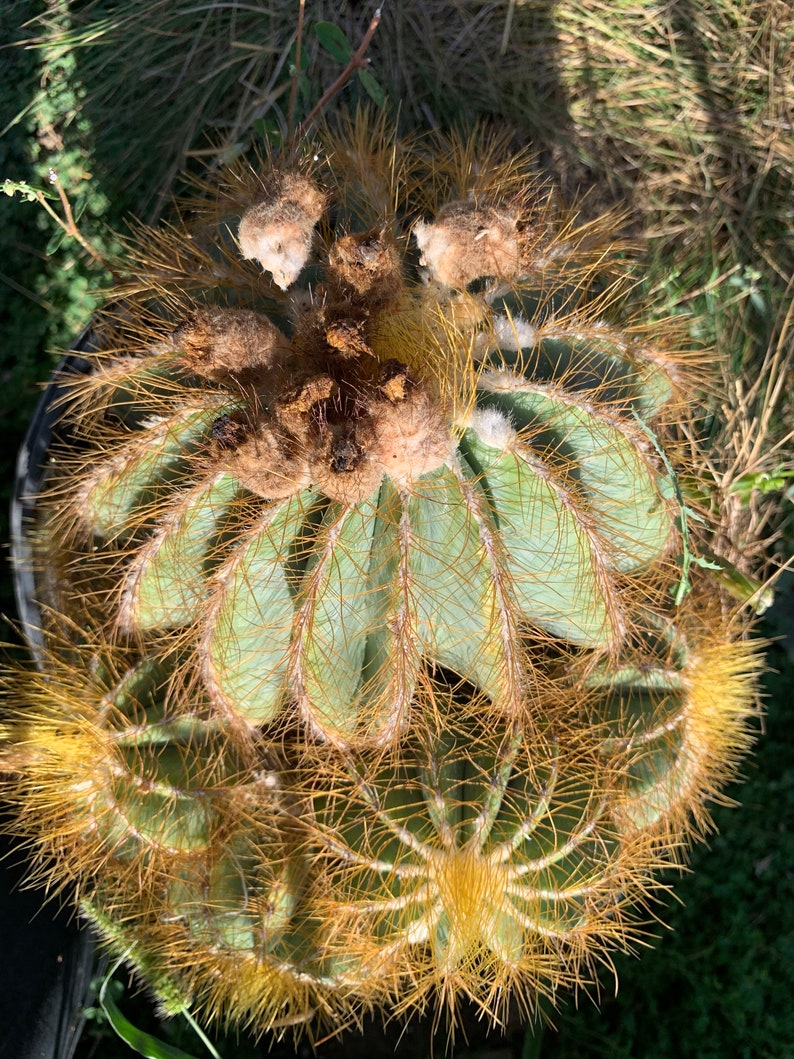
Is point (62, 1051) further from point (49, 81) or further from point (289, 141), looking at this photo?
point (49, 81)

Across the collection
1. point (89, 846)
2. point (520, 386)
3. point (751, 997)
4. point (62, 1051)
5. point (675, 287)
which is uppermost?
point (520, 386)

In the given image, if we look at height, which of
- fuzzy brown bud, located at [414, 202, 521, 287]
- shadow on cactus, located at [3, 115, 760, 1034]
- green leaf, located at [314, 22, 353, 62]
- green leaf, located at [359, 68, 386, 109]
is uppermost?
green leaf, located at [314, 22, 353, 62]

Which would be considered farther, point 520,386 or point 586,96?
point 586,96

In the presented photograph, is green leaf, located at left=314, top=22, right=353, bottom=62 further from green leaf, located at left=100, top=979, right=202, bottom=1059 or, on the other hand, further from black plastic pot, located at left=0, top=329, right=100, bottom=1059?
green leaf, located at left=100, top=979, right=202, bottom=1059

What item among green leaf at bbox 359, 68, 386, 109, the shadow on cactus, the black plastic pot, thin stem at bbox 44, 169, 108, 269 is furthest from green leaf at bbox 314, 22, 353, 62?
the black plastic pot

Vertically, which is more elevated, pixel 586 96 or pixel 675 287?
pixel 586 96

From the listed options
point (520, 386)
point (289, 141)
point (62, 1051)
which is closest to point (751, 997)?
point (62, 1051)

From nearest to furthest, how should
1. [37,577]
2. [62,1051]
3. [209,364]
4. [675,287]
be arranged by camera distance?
[209,364] < [37,577] < [62,1051] < [675,287]

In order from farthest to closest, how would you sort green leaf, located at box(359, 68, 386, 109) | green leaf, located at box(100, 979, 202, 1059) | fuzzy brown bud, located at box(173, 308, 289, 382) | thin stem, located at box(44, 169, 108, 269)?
green leaf, located at box(359, 68, 386, 109) < green leaf, located at box(100, 979, 202, 1059) < thin stem, located at box(44, 169, 108, 269) < fuzzy brown bud, located at box(173, 308, 289, 382)
